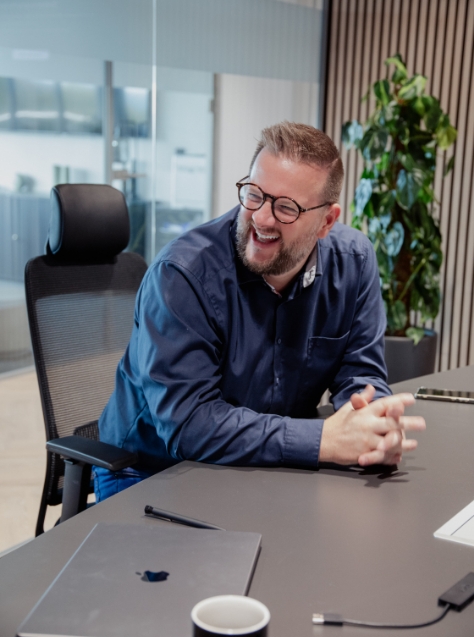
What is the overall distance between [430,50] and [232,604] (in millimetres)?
4420

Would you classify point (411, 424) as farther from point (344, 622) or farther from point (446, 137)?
point (446, 137)

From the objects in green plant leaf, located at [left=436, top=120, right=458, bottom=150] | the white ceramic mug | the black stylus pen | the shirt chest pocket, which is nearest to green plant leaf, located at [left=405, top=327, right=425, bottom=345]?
green plant leaf, located at [left=436, top=120, right=458, bottom=150]

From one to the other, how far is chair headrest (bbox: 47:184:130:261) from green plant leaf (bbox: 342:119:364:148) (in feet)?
7.72

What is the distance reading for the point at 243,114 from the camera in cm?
486

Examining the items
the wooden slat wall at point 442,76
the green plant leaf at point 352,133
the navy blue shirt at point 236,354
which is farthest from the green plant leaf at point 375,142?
the navy blue shirt at point 236,354

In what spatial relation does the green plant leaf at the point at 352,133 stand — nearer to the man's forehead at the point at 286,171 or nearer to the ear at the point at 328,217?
the ear at the point at 328,217

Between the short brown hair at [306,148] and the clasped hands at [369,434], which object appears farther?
the short brown hair at [306,148]

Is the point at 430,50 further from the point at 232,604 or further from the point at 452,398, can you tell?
the point at 232,604

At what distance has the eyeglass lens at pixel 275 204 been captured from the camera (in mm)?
1629

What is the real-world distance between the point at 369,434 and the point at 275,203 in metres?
0.55

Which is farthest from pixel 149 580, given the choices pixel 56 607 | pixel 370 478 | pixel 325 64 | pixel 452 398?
pixel 325 64

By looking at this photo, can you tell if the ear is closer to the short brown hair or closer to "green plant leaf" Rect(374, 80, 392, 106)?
the short brown hair

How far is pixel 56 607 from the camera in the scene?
919mm

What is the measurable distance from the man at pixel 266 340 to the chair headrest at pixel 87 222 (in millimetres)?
433
